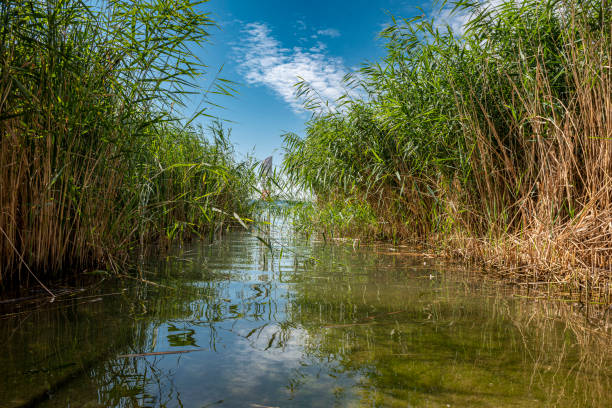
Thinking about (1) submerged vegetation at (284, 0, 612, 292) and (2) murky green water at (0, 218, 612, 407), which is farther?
(1) submerged vegetation at (284, 0, 612, 292)

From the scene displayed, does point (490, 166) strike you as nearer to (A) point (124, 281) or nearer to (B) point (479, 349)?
(B) point (479, 349)

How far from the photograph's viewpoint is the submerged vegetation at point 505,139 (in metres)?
2.57

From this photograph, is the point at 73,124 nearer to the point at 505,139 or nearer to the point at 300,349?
the point at 300,349

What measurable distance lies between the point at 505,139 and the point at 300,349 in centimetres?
293

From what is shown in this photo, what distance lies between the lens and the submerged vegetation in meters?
2.57

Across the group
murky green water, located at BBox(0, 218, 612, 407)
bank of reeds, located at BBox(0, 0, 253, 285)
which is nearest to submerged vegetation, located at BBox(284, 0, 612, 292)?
murky green water, located at BBox(0, 218, 612, 407)

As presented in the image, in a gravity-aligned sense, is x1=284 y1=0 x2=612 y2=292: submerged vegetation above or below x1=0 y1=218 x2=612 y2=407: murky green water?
above

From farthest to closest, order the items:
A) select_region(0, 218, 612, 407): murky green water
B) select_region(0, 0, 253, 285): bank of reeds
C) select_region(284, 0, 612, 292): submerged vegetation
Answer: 1. select_region(284, 0, 612, 292): submerged vegetation
2. select_region(0, 0, 253, 285): bank of reeds
3. select_region(0, 218, 612, 407): murky green water

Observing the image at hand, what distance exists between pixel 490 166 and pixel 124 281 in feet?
10.2

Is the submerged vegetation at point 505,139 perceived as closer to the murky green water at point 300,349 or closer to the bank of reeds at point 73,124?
the murky green water at point 300,349

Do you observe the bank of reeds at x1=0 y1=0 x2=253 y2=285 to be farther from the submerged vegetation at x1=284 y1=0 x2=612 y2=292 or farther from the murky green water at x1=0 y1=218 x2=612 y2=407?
the submerged vegetation at x1=284 y1=0 x2=612 y2=292

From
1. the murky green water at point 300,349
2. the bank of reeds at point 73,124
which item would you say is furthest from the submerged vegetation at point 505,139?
the bank of reeds at point 73,124

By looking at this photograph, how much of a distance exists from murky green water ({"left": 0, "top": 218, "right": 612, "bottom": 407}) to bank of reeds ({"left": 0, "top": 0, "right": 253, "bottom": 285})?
18.3 inches

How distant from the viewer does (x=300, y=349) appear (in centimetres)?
138
